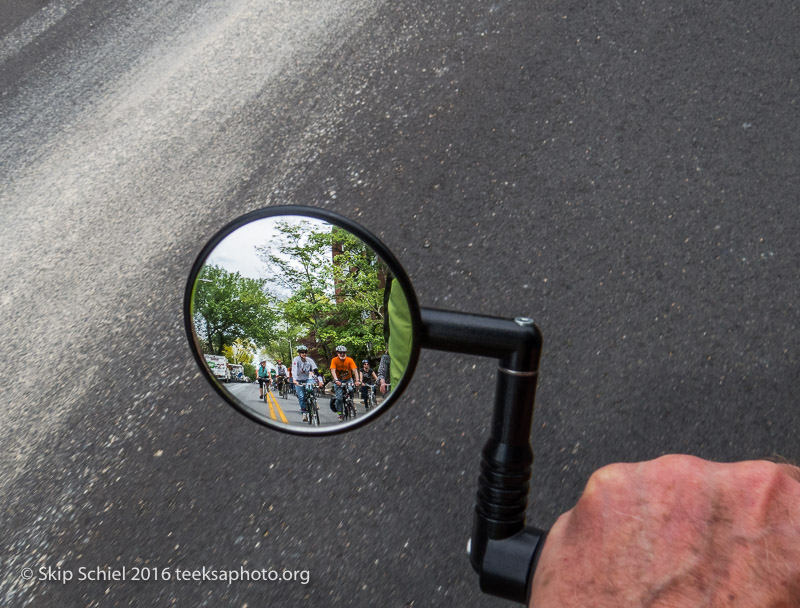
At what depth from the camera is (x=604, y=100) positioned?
3.37 m

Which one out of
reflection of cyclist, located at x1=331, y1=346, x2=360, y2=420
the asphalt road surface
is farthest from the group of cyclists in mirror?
the asphalt road surface

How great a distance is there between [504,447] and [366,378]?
28 centimetres

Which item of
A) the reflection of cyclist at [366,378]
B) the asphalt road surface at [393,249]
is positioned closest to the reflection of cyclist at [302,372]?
the reflection of cyclist at [366,378]

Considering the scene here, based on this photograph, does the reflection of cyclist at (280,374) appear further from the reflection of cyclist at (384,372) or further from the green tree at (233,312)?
the reflection of cyclist at (384,372)

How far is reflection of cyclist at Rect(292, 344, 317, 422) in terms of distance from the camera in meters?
1.25

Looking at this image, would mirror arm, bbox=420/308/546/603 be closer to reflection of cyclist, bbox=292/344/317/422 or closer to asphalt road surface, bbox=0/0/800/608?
reflection of cyclist, bbox=292/344/317/422

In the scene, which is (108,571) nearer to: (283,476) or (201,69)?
(283,476)

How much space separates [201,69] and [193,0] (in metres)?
1.04

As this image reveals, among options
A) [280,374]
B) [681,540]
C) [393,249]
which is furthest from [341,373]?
[393,249]

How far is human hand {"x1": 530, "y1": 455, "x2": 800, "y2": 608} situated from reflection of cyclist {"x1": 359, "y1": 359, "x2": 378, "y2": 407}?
44 centimetres

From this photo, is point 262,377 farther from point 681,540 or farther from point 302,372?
point 681,540

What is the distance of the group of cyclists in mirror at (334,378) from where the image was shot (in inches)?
47.6

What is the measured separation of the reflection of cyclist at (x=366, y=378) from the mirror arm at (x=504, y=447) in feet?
0.53

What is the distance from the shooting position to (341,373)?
1229 mm
